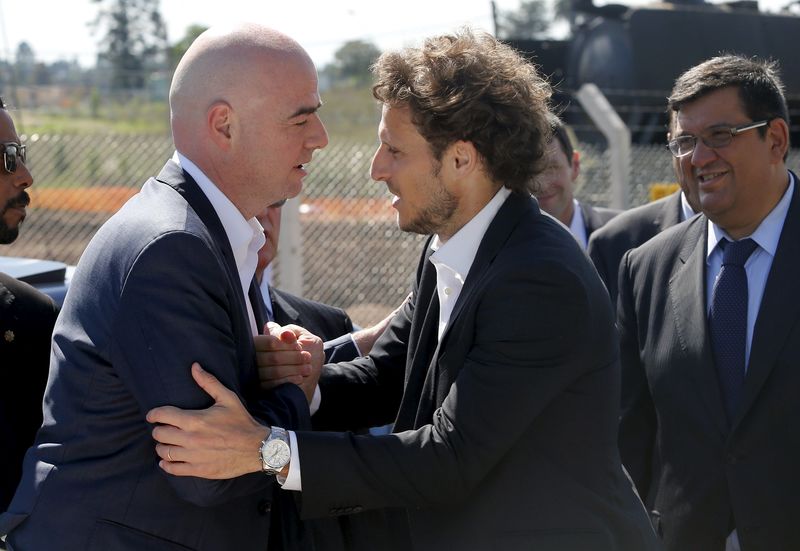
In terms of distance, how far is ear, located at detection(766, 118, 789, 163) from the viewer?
3684 millimetres

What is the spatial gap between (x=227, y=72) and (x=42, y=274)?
2084mm

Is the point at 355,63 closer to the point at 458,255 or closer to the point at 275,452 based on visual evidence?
the point at 458,255

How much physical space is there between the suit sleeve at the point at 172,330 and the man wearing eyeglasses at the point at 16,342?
0.93m

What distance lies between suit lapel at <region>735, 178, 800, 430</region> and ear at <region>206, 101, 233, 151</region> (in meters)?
1.85

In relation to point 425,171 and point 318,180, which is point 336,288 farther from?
point 425,171

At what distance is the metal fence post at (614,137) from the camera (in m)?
8.68

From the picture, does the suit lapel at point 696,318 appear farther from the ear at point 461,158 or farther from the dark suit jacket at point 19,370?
the dark suit jacket at point 19,370

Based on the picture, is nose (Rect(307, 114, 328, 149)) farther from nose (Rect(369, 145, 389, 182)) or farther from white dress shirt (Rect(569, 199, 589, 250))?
white dress shirt (Rect(569, 199, 589, 250))

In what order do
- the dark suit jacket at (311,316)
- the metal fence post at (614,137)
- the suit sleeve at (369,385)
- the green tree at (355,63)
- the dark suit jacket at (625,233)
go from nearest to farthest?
the suit sleeve at (369,385)
the dark suit jacket at (311,316)
the dark suit jacket at (625,233)
the metal fence post at (614,137)
the green tree at (355,63)

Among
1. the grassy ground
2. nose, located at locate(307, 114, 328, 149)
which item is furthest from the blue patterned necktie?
the grassy ground

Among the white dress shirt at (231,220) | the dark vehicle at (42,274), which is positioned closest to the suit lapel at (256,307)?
the white dress shirt at (231,220)

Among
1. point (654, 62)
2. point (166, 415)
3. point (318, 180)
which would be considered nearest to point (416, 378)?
point (166, 415)

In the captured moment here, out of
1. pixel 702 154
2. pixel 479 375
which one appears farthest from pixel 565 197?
pixel 479 375

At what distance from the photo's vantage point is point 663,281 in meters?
3.66
